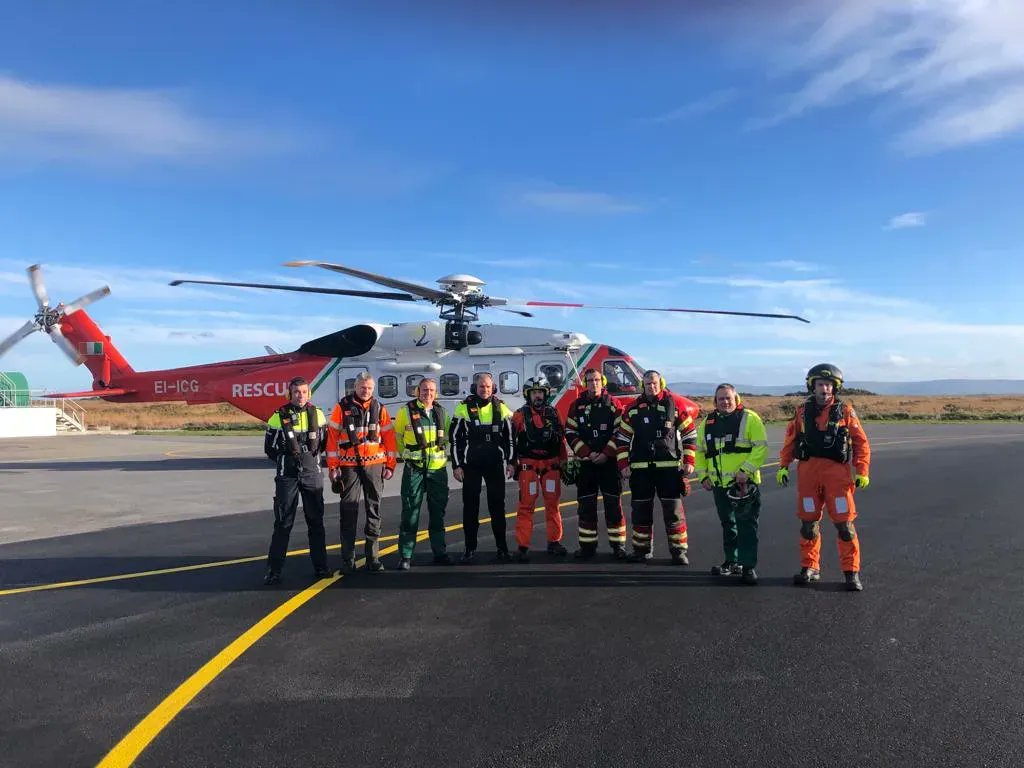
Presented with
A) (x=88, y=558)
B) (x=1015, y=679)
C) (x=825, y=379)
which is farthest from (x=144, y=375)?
(x=1015, y=679)

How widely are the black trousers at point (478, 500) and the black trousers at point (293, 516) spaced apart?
1540 mm

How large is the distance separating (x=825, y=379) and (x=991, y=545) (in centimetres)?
360

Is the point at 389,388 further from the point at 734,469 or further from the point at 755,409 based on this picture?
the point at 755,409

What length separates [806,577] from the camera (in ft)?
21.2

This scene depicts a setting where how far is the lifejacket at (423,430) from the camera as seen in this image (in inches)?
293

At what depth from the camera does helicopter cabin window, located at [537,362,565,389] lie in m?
16.2

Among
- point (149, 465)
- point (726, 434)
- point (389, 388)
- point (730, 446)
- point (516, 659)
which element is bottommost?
point (516, 659)

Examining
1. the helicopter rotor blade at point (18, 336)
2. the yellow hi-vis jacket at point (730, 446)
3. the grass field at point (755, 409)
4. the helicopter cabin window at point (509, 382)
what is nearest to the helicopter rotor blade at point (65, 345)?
the helicopter rotor blade at point (18, 336)

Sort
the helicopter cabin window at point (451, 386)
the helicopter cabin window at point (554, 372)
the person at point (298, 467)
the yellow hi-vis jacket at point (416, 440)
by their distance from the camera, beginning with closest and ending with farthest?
the person at point (298, 467)
the yellow hi-vis jacket at point (416, 440)
the helicopter cabin window at point (554, 372)
the helicopter cabin window at point (451, 386)

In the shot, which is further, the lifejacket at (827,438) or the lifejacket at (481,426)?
the lifejacket at (481,426)

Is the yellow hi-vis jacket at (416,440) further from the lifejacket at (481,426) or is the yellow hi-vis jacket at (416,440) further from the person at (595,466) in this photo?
the person at (595,466)

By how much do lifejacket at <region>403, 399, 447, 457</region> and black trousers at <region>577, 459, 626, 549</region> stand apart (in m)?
1.62

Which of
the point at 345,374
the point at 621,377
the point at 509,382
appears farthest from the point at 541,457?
the point at 345,374

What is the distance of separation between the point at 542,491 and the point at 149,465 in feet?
50.1
